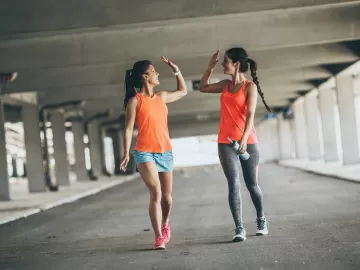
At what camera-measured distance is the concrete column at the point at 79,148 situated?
123ft

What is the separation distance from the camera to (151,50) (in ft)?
55.3

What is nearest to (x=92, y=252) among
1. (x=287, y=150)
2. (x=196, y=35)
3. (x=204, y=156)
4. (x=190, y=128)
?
(x=196, y=35)

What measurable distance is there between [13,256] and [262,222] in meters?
2.96

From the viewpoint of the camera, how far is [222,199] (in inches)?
560

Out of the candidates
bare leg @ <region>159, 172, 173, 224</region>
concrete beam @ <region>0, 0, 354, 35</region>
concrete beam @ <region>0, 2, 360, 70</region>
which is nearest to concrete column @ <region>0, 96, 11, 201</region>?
concrete beam @ <region>0, 2, 360, 70</region>

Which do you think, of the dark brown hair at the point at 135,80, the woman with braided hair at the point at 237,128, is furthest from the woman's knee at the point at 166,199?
the dark brown hair at the point at 135,80

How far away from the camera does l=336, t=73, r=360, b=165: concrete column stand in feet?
91.4

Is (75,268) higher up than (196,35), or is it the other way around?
(196,35)

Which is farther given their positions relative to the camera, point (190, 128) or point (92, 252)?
point (190, 128)

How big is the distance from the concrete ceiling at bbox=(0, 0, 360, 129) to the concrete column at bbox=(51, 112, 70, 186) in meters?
4.85

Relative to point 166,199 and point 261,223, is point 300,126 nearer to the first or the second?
point 261,223

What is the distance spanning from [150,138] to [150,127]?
124 millimetres

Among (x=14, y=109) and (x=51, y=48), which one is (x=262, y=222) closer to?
(x=51, y=48)

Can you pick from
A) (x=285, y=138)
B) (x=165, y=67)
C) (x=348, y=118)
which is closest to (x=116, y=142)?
(x=285, y=138)
